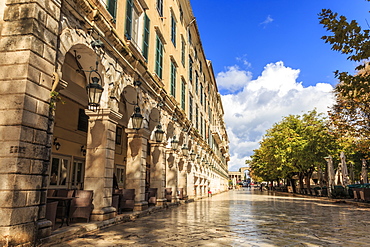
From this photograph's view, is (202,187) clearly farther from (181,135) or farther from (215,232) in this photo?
(215,232)

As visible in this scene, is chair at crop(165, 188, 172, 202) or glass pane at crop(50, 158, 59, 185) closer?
glass pane at crop(50, 158, 59, 185)

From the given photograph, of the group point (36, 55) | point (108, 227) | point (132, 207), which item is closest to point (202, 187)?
point (132, 207)

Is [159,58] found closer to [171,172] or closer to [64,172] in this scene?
[171,172]

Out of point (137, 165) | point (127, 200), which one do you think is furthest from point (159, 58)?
point (127, 200)

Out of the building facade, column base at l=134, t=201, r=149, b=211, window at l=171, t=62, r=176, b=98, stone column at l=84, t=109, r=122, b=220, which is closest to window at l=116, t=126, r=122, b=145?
the building facade

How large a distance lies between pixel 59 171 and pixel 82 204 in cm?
572

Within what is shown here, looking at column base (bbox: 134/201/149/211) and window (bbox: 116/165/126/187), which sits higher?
window (bbox: 116/165/126/187)

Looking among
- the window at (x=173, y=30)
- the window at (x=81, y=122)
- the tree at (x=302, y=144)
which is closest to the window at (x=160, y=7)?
the window at (x=173, y=30)

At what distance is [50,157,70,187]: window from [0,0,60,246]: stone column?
6785mm

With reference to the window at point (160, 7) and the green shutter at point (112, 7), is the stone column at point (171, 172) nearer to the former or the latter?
the window at point (160, 7)

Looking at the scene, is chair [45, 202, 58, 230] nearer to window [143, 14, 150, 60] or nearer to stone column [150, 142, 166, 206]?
window [143, 14, 150, 60]

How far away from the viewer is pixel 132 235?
6.62m

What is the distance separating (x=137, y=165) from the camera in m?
11.0

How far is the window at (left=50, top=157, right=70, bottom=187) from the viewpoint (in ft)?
38.7
